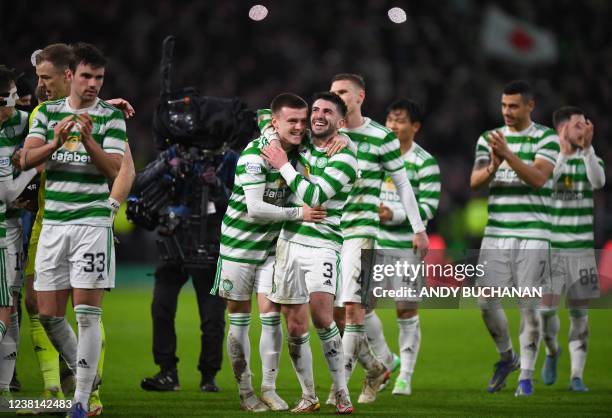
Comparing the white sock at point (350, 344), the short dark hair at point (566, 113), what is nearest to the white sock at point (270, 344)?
the white sock at point (350, 344)

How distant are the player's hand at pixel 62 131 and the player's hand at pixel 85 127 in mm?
63

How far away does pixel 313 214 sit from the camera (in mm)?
7500

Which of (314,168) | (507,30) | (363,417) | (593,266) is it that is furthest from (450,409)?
(507,30)

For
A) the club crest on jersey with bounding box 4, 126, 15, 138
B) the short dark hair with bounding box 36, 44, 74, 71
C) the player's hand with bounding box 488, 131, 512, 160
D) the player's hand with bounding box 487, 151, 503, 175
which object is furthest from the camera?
the player's hand with bounding box 487, 151, 503, 175

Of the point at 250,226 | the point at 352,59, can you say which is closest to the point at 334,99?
the point at 250,226

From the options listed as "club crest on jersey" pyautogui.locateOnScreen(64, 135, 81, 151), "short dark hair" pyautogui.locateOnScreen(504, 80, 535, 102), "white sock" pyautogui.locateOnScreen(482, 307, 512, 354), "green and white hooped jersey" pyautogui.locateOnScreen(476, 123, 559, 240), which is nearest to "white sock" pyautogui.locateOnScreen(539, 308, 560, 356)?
"white sock" pyautogui.locateOnScreen(482, 307, 512, 354)

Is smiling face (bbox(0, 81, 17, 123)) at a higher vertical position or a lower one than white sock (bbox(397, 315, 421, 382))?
higher

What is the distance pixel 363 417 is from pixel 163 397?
6.06 feet

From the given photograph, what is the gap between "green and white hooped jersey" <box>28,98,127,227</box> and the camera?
6.91 metres

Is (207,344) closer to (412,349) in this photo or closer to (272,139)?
(412,349)

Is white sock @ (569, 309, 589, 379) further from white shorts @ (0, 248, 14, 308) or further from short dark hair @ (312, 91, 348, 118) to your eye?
white shorts @ (0, 248, 14, 308)

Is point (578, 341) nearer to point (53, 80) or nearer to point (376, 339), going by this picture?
point (376, 339)

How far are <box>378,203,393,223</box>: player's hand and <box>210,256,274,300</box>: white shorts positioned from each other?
1835 mm

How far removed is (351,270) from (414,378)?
7.01 feet
